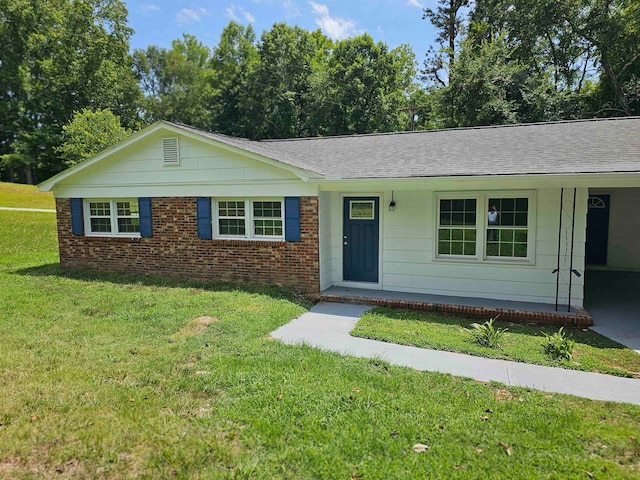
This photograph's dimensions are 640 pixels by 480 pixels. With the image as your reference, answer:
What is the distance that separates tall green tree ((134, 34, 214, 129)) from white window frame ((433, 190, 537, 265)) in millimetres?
35192

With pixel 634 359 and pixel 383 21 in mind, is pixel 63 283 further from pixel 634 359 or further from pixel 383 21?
pixel 383 21

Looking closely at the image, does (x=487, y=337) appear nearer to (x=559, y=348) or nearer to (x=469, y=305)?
(x=559, y=348)

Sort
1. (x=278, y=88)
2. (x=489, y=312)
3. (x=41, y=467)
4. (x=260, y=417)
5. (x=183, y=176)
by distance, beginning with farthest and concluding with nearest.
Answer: (x=278, y=88) → (x=183, y=176) → (x=489, y=312) → (x=260, y=417) → (x=41, y=467)

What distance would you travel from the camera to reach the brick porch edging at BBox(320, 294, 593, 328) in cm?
698

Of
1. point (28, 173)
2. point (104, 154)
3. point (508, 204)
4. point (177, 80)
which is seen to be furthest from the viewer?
point (177, 80)

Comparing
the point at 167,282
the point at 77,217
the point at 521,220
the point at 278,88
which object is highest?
the point at 278,88

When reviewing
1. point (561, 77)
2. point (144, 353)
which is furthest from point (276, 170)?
point (561, 77)

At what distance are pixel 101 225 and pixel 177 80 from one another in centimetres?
3988

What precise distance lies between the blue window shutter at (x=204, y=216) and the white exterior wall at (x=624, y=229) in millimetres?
10126

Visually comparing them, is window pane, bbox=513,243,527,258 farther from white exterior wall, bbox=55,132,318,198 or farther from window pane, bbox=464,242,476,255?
white exterior wall, bbox=55,132,318,198

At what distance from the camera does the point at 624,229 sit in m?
10.9

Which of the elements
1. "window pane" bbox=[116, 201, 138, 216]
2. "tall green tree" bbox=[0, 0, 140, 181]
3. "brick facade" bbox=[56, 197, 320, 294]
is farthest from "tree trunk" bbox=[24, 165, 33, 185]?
"window pane" bbox=[116, 201, 138, 216]

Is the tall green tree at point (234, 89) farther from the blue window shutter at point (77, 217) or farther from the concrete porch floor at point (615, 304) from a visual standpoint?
the concrete porch floor at point (615, 304)

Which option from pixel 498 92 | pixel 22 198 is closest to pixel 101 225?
pixel 498 92
